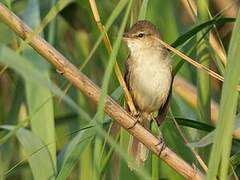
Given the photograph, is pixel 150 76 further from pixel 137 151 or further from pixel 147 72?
pixel 137 151

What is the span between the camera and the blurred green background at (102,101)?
1.04 meters

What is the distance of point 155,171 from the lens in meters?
1.57

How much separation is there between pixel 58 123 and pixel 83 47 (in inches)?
18.2

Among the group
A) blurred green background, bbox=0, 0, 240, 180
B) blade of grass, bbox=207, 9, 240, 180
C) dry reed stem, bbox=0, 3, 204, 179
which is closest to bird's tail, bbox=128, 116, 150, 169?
blurred green background, bbox=0, 0, 240, 180

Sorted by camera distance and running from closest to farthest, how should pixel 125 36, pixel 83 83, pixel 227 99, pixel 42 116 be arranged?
pixel 227 99, pixel 83 83, pixel 42 116, pixel 125 36

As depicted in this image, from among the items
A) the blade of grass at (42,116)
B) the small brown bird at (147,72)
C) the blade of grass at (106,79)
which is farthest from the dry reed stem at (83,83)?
the small brown bird at (147,72)

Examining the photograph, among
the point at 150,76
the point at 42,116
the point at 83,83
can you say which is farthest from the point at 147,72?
the point at 83,83

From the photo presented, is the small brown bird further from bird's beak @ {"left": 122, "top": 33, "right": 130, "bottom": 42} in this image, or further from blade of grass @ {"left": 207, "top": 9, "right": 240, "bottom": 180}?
blade of grass @ {"left": 207, "top": 9, "right": 240, "bottom": 180}

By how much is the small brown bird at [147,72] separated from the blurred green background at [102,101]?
69 millimetres

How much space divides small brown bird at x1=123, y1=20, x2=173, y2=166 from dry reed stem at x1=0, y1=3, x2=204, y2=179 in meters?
0.82

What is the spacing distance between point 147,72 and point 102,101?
139cm

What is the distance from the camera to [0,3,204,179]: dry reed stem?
1353 mm

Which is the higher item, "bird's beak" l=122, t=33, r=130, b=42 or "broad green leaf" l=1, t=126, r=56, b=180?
"bird's beak" l=122, t=33, r=130, b=42

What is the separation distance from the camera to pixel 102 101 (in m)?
1.07
